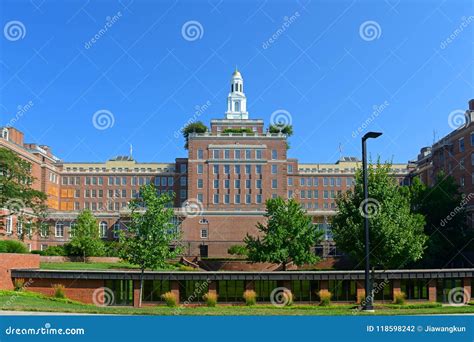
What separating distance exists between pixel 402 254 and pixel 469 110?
44.4 meters

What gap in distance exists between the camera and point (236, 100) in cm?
11331

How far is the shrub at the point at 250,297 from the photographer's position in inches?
1291

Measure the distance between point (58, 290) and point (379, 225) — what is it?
63.9 ft

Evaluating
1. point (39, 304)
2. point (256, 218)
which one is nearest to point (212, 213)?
point (256, 218)

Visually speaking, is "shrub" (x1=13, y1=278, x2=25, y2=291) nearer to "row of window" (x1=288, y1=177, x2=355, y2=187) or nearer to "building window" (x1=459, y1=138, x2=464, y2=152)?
"building window" (x1=459, y1=138, x2=464, y2=152)

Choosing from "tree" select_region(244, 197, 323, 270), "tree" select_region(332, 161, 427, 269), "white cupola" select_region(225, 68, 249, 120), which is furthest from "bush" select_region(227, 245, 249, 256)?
"white cupola" select_region(225, 68, 249, 120)

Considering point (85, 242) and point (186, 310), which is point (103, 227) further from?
point (186, 310)

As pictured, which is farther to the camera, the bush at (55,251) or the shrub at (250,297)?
the bush at (55,251)

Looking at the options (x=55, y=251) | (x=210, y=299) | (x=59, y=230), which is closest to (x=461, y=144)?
(x=210, y=299)

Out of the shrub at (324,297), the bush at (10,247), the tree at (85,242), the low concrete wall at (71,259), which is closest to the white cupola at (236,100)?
the tree at (85,242)

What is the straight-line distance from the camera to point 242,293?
3366 cm

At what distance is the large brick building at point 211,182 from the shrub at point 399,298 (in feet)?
119

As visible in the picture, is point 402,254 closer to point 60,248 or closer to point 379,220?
point 379,220

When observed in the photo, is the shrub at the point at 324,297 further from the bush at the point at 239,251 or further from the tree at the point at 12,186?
the bush at the point at 239,251
